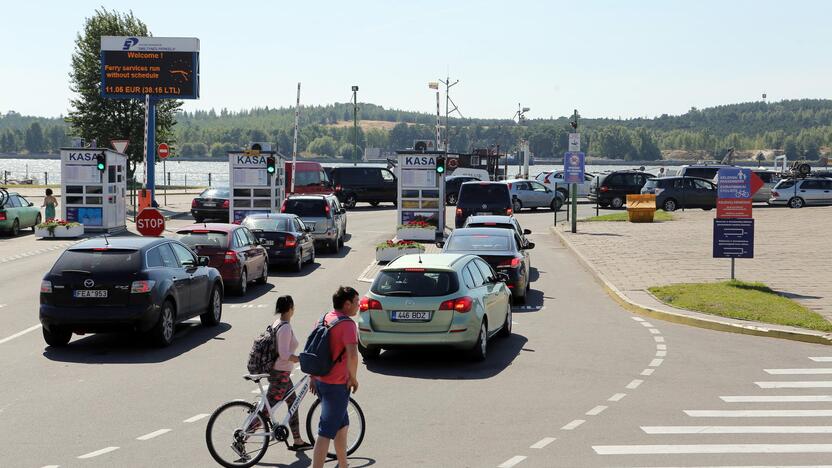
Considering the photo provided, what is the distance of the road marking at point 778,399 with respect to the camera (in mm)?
12773

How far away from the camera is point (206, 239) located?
895 inches

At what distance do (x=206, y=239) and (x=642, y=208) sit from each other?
1008 inches

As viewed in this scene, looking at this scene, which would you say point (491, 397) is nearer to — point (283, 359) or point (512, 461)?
point (512, 461)

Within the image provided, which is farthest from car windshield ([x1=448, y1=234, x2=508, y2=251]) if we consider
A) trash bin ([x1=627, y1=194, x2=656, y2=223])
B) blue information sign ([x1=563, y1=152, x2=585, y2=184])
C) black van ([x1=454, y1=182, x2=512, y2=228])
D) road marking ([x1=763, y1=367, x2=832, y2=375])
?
trash bin ([x1=627, y1=194, x2=656, y2=223])

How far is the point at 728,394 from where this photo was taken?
520 inches

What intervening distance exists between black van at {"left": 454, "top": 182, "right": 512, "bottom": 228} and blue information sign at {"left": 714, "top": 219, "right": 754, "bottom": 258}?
13512 millimetres

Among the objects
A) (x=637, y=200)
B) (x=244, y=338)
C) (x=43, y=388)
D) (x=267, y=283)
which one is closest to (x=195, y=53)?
(x=637, y=200)

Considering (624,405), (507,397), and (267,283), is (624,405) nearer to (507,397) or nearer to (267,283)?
(507,397)

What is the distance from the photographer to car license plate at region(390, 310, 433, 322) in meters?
14.8

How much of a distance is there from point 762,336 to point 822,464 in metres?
8.69

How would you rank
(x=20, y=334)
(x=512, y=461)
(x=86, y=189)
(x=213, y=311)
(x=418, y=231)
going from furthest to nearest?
(x=86, y=189) → (x=418, y=231) → (x=213, y=311) → (x=20, y=334) → (x=512, y=461)

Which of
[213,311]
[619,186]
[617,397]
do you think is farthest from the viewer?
[619,186]

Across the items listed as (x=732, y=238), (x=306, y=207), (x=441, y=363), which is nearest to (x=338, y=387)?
(x=441, y=363)

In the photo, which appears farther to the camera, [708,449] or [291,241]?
[291,241]
